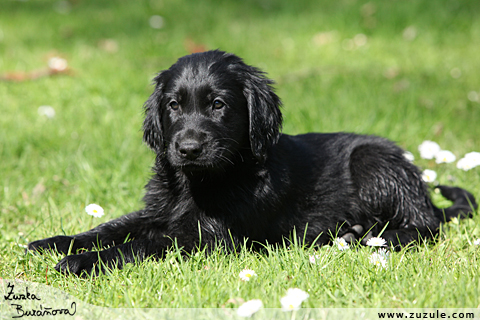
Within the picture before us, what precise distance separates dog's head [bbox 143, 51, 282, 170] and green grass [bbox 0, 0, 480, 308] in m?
0.55

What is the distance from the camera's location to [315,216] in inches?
115

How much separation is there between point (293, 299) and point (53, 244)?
4.62 ft

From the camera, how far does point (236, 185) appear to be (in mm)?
2654

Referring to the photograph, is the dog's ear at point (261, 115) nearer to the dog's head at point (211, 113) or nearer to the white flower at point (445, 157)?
the dog's head at point (211, 113)

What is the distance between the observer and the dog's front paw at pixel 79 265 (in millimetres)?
2283

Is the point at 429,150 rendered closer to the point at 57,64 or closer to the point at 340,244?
the point at 340,244

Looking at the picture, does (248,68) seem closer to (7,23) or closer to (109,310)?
(109,310)

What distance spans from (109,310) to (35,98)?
3.68m

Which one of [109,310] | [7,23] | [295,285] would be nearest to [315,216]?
[295,285]

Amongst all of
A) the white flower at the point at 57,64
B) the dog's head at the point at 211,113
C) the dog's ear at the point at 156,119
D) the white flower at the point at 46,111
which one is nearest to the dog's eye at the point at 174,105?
the dog's head at the point at 211,113

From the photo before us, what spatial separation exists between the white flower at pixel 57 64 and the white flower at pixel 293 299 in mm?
4730

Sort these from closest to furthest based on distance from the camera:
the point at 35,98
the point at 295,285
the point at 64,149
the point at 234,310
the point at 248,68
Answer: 1. the point at 234,310
2. the point at 295,285
3. the point at 248,68
4. the point at 64,149
5. the point at 35,98

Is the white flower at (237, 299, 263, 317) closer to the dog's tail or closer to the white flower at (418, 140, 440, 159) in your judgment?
the dog's tail

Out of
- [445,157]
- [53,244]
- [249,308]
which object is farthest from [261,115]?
[445,157]
